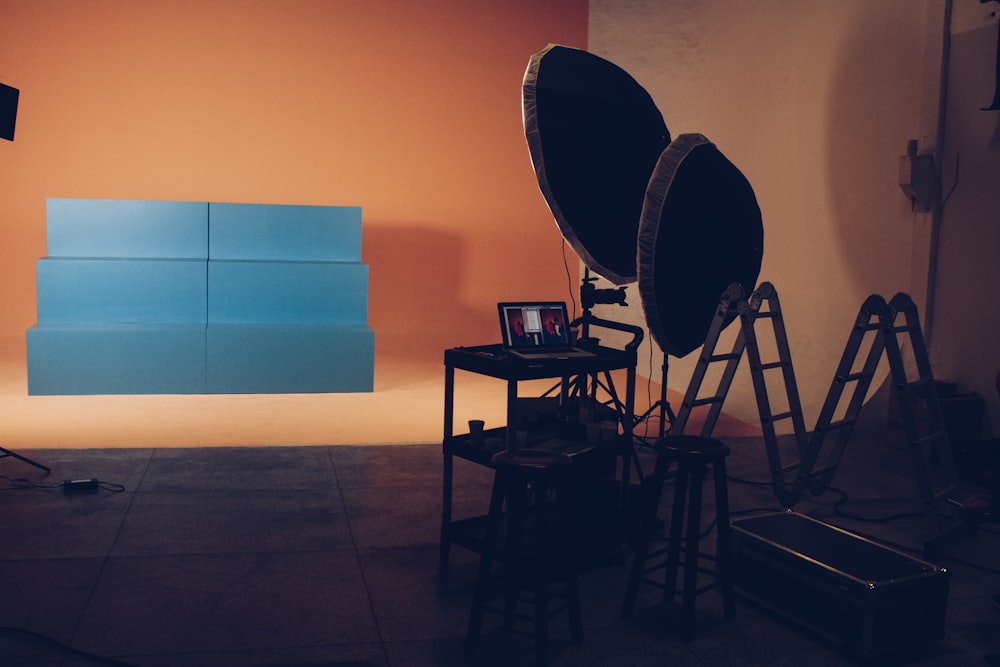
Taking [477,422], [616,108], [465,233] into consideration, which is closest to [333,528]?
[477,422]

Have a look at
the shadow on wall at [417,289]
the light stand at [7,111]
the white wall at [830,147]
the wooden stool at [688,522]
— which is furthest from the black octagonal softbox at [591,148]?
the shadow on wall at [417,289]

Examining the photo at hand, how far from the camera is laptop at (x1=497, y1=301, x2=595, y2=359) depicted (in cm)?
290

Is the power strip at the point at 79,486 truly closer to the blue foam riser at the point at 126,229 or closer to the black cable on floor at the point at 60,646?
the black cable on floor at the point at 60,646

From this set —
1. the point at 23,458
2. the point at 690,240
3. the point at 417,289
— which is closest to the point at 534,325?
the point at 690,240

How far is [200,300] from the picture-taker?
6043 mm

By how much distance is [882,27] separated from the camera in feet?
16.2

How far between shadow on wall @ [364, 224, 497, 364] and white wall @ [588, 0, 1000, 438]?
2.48 metres

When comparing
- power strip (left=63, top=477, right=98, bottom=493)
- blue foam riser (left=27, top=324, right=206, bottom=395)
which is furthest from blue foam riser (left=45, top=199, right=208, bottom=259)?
power strip (left=63, top=477, right=98, bottom=493)

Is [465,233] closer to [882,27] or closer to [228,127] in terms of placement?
[228,127]

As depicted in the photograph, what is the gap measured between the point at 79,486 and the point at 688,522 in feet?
7.66

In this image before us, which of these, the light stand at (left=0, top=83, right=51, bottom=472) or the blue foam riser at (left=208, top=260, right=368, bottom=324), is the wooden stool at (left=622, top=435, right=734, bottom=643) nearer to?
the light stand at (left=0, top=83, right=51, bottom=472)

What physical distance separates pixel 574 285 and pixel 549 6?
2.33 meters

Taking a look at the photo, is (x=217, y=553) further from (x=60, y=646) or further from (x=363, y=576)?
(x=60, y=646)

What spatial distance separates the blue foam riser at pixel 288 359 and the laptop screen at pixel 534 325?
3114 millimetres
